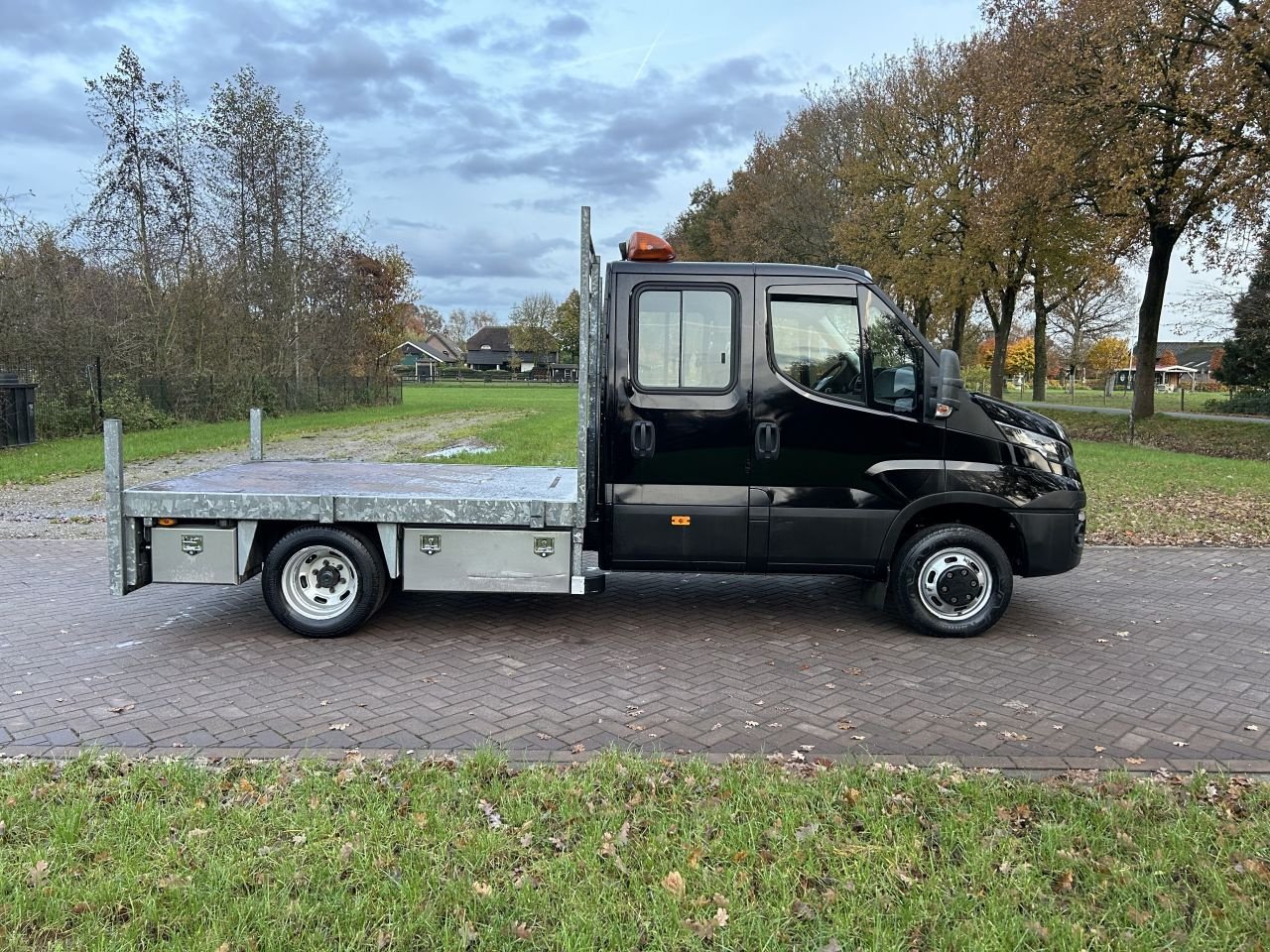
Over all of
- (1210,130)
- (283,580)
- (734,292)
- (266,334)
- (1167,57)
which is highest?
(1167,57)

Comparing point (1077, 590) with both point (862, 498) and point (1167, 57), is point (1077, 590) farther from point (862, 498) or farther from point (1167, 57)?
point (1167, 57)

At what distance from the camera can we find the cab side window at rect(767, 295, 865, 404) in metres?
5.69

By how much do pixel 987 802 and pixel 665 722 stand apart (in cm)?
160

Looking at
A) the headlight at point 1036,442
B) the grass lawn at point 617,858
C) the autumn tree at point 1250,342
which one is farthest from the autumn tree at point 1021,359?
the grass lawn at point 617,858

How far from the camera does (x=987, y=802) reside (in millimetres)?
3529

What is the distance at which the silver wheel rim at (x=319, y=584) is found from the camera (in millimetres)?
5789

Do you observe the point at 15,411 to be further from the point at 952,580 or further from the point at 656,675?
the point at 952,580

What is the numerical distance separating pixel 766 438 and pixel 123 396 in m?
19.8

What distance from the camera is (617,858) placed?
3125 millimetres

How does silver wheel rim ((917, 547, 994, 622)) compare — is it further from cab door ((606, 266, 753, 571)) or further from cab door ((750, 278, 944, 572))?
cab door ((606, 266, 753, 571))

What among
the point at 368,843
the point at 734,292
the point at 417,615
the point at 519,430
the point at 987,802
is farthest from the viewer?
the point at 519,430

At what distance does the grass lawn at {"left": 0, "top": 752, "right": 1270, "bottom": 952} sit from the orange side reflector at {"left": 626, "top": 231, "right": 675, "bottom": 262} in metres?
3.30

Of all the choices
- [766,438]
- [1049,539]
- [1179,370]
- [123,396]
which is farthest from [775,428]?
[1179,370]

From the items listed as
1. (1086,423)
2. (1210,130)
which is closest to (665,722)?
(1210,130)
